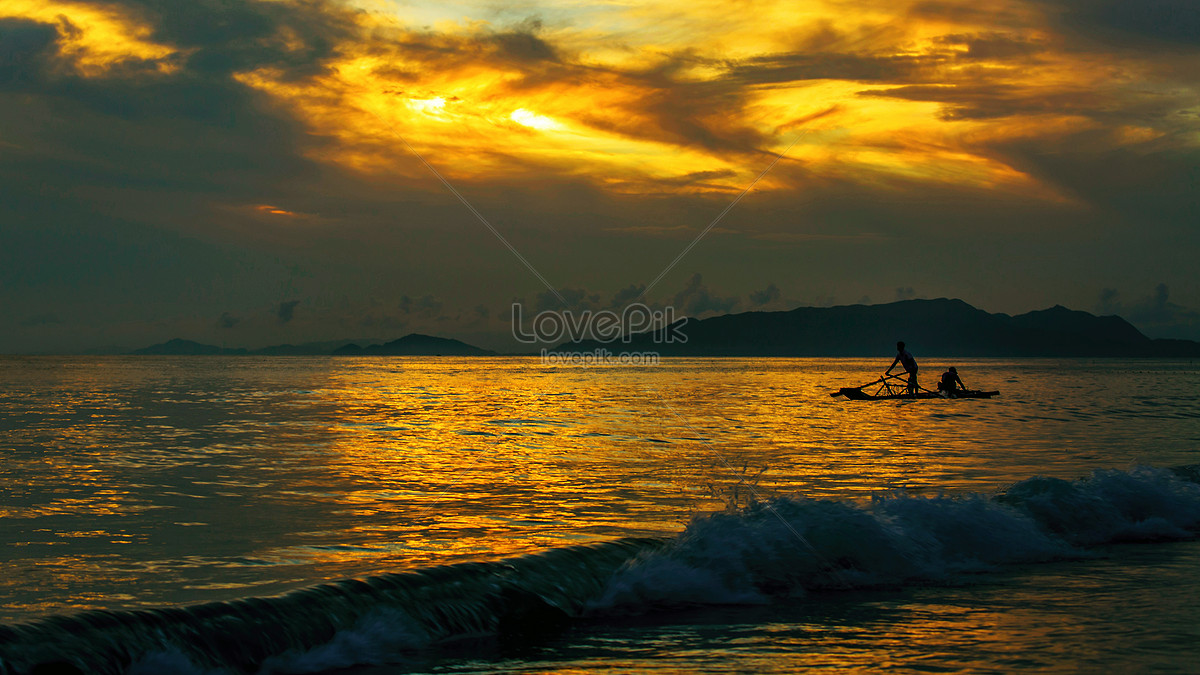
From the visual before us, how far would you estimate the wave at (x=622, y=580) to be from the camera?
808 cm

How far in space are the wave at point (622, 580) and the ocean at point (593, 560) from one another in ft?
0.10

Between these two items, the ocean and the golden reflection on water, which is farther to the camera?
the golden reflection on water

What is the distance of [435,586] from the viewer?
387 inches

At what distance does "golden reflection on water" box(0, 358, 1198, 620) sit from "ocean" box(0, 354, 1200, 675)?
0.10m

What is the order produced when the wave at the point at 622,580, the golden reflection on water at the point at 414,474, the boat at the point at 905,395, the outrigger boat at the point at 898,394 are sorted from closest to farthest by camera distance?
the wave at the point at 622,580
the golden reflection on water at the point at 414,474
the outrigger boat at the point at 898,394
the boat at the point at 905,395

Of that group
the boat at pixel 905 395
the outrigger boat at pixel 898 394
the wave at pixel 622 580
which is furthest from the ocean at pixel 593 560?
the boat at pixel 905 395

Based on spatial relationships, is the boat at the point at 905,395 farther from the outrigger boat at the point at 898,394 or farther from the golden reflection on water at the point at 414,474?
the golden reflection on water at the point at 414,474

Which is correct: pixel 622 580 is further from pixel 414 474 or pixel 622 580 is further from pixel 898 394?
pixel 898 394

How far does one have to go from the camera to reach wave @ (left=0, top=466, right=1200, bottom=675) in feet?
26.5

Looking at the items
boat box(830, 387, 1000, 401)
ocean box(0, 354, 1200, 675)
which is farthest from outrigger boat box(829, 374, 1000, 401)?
ocean box(0, 354, 1200, 675)

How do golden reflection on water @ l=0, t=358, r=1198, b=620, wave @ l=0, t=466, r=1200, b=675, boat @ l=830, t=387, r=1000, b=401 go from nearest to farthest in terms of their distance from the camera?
wave @ l=0, t=466, r=1200, b=675, golden reflection on water @ l=0, t=358, r=1198, b=620, boat @ l=830, t=387, r=1000, b=401

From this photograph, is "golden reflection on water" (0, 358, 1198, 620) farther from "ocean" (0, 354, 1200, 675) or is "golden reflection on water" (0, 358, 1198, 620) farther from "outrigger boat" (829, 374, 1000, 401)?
"outrigger boat" (829, 374, 1000, 401)

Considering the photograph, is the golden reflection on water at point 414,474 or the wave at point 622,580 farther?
the golden reflection on water at point 414,474

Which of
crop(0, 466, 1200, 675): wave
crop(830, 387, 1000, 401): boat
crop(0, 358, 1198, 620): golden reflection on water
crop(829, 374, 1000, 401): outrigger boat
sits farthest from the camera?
crop(830, 387, 1000, 401): boat
